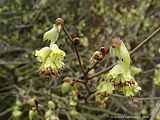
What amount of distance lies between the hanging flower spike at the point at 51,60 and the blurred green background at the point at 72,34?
2.13 metres

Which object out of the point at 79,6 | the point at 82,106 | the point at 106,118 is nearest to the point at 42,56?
the point at 82,106

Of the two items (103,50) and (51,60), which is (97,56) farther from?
(51,60)

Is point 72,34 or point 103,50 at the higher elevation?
point 72,34

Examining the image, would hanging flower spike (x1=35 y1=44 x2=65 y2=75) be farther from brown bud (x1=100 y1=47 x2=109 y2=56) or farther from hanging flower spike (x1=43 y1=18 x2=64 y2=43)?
brown bud (x1=100 y1=47 x2=109 y2=56)

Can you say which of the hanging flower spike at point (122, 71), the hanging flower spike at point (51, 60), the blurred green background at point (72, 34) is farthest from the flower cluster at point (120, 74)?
the blurred green background at point (72, 34)

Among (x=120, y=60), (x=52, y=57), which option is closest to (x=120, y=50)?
(x=120, y=60)

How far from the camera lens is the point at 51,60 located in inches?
55.2

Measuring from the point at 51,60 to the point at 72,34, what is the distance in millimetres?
2545

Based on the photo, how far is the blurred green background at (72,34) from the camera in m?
3.75

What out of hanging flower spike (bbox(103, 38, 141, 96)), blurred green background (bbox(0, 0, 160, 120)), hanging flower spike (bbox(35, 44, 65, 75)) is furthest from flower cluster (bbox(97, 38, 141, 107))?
blurred green background (bbox(0, 0, 160, 120))

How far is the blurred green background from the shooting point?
3.75 metres

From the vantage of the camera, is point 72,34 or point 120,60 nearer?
point 120,60

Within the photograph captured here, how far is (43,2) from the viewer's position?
4.05 metres

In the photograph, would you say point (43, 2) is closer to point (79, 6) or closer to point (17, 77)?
point (79, 6)
